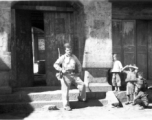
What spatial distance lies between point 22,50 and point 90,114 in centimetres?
424

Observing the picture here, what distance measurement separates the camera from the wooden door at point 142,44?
31.4ft

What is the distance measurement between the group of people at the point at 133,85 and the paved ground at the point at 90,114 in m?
0.30

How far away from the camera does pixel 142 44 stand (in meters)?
9.61

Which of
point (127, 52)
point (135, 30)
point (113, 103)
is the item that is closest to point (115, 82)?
point (113, 103)

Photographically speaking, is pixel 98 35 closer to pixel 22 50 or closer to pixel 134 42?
pixel 134 42

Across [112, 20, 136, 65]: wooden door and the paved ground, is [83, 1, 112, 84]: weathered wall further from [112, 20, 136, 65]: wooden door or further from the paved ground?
[112, 20, 136, 65]: wooden door

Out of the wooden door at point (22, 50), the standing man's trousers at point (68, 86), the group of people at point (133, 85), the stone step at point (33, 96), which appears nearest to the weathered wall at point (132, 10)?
the group of people at point (133, 85)

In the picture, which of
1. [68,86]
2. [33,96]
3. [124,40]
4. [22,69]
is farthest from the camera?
[124,40]

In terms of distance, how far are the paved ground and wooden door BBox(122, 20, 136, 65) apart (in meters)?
2.97

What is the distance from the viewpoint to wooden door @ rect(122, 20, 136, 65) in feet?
30.9

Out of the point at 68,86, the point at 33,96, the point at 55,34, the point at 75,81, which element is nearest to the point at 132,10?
the point at 55,34

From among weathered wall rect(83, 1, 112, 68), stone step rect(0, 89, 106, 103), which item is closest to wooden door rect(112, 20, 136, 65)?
weathered wall rect(83, 1, 112, 68)

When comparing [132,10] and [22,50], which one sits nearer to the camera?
[22,50]

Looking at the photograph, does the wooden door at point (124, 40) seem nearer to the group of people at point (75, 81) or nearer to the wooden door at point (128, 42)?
the wooden door at point (128, 42)
